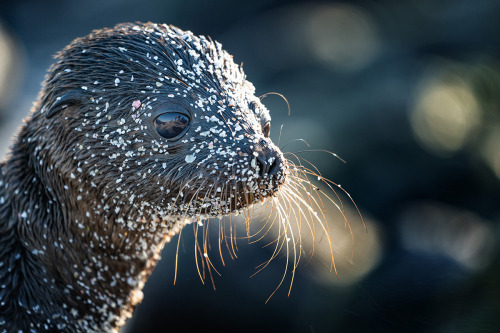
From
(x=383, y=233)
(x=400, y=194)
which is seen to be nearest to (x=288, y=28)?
(x=400, y=194)

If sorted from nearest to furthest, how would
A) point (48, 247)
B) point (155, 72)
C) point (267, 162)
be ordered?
point (267, 162), point (155, 72), point (48, 247)

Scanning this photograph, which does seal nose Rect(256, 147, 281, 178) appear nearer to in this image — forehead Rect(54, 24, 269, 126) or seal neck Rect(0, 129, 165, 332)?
forehead Rect(54, 24, 269, 126)

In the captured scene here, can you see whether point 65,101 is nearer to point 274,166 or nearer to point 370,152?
point 274,166

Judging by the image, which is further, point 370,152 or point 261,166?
point 370,152

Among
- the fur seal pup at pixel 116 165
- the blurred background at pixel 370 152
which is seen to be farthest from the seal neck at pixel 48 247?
the blurred background at pixel 370 152

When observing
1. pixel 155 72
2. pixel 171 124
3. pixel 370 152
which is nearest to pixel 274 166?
pixel 171 124

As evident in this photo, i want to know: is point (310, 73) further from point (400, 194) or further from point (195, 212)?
point (195, 212)

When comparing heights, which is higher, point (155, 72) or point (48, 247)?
point (155, 72)
